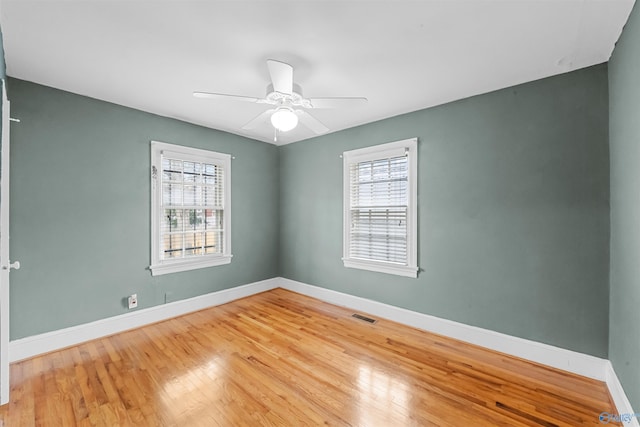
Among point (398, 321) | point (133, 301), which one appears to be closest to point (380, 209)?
point (398, 321)

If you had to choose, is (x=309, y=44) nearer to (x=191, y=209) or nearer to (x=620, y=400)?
(x=191, y=209)

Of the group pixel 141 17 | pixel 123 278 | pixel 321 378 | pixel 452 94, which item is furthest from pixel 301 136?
pixel 321 378

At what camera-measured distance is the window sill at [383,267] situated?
3361 millimetres

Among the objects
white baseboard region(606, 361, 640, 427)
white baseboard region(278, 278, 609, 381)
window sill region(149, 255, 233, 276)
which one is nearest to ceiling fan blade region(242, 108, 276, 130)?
window sill region(149, 255, 233, 276)

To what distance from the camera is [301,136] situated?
446 centimetres

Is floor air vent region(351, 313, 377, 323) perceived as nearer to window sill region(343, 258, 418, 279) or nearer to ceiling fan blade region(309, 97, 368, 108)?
window sill region(343, 258, 418, 279)

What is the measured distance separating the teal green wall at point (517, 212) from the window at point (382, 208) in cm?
13

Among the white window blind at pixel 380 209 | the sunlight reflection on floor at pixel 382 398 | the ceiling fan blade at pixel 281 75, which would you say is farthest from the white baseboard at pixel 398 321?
the ceiling fan blade at pixel 281 75

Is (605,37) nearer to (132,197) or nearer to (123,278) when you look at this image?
(132,197)

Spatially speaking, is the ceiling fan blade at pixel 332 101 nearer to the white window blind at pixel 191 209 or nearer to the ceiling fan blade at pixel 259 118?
the ceiling fan blade at pixel 259 118

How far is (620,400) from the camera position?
74.0 inches

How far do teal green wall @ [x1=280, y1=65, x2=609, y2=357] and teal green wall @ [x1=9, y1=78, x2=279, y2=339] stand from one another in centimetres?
289

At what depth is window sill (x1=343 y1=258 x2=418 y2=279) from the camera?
3.36 meters

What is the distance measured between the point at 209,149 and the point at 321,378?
331cm
